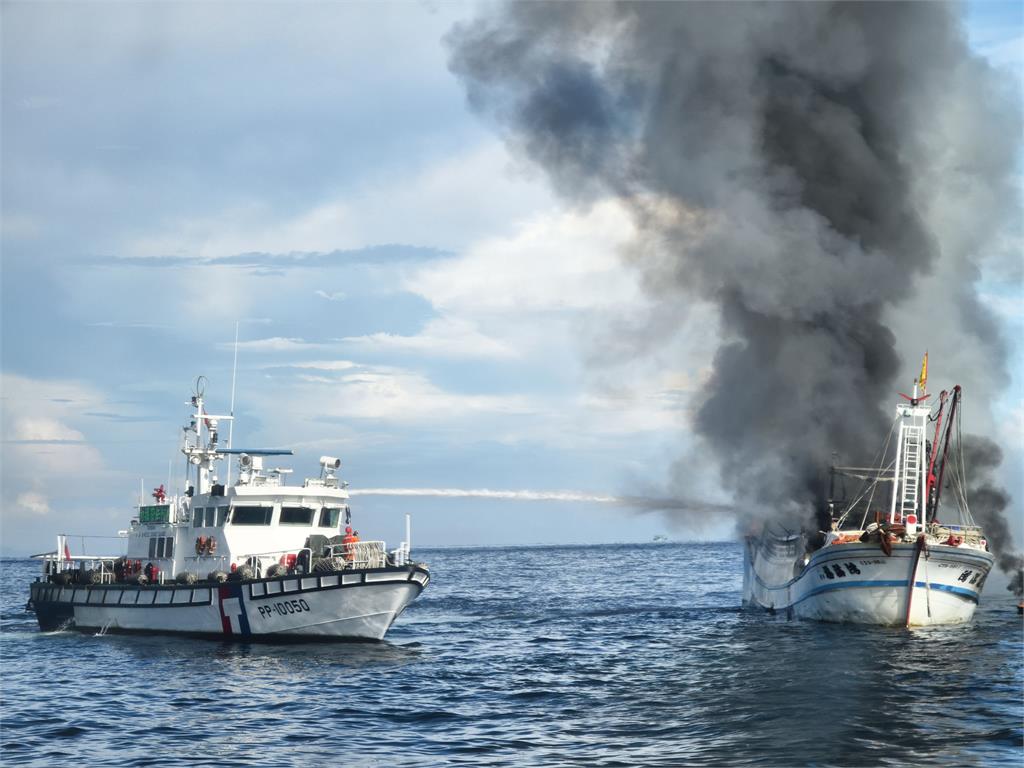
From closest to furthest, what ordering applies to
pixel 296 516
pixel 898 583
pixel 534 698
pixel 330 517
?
pixel 534 698
pixel 898 583
pixel 296 516
pixel 330 517

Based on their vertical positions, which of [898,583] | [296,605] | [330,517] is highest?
[330,517]

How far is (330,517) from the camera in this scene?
5562cm

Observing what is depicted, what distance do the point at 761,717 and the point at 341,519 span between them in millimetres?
29355

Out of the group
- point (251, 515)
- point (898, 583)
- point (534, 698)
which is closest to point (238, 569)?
point (251, 515)

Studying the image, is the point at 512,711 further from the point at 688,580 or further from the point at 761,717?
the point at 688,580

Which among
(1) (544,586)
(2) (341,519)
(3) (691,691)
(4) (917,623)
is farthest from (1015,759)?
(1) (544,586)

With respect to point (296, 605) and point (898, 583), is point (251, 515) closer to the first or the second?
point (296, 605)

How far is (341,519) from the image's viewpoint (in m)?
56.1

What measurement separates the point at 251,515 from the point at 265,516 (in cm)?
68

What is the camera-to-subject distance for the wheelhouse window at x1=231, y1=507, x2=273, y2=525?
54125 mm

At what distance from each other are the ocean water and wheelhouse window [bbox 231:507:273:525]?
6.32 meters

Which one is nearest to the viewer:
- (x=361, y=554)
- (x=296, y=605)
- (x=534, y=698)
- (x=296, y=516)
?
(x=534, y=698)

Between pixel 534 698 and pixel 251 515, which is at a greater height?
pixel 251 515

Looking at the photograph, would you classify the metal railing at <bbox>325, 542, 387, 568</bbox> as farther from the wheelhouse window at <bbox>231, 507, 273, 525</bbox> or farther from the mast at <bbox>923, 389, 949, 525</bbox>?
the mast at <bbox>923, 389, 949, 525</bbox>
